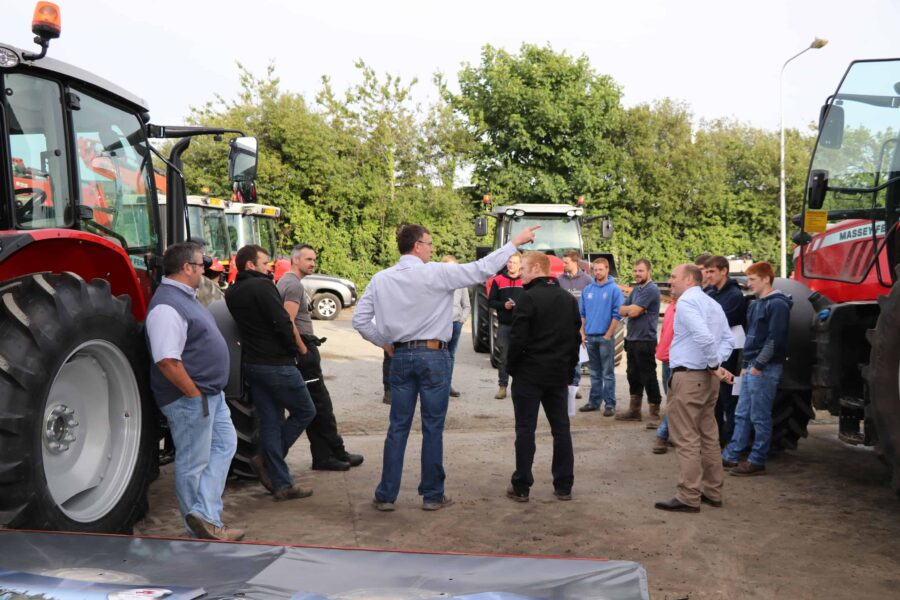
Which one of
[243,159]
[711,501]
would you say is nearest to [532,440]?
[711,501]

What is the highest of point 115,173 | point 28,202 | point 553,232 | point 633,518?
point 553,232

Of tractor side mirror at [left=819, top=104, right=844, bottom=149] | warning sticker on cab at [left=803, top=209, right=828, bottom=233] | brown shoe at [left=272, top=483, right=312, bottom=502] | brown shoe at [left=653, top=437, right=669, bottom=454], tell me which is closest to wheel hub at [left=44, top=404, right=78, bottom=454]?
brown shoe at [left=272, top=483, right=312, bottom=502]

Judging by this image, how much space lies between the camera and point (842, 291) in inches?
236

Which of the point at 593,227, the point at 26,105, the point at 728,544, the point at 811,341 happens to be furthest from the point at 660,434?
the point at 593,227

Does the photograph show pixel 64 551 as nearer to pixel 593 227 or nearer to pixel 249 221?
pixel 249 221

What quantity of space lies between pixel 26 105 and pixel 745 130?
33349mm

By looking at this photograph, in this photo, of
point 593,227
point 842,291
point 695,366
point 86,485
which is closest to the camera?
point 86,485

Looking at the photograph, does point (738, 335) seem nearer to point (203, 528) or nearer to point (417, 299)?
point (417, 299)

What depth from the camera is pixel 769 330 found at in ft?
20.0

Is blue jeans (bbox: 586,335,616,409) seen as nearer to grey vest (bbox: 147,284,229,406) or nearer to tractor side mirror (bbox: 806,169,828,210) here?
tractor side mirror (bbox: 806,169,828,210)

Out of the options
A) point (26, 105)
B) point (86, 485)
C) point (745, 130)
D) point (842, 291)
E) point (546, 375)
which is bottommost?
point (86, 485)

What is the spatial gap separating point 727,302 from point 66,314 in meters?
4.87

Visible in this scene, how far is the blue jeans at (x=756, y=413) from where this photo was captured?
6.21m

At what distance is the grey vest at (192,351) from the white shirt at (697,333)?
113 inches
